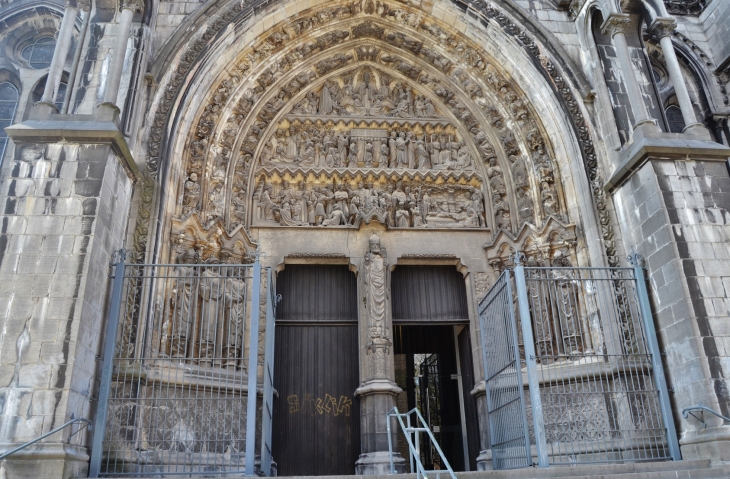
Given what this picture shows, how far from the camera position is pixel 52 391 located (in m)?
5.52

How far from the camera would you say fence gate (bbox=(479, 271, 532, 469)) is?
6.52 m

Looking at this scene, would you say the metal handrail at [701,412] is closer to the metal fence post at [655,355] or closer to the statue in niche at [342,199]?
the metal fence post at [655,355]

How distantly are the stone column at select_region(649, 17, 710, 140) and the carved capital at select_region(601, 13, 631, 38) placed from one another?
36cm

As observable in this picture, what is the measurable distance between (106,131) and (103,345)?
231 centimetres

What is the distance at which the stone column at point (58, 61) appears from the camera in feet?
22.5

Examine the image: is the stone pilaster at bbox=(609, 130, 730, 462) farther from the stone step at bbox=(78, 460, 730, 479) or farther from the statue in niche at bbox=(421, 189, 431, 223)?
the statue in niche at bbox=(421, 189, 431, 223)

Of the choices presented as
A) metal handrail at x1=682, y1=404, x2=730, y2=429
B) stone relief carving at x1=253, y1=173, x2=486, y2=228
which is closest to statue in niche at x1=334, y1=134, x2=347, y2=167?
stone relief carving at x1=253, y1=173, x2=486, y2=228

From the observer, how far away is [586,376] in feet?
24.2

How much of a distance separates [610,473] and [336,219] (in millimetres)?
4926

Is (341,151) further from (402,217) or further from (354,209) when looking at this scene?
(402,217)

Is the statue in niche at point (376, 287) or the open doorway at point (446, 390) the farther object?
the open doorway at point (446, 390)

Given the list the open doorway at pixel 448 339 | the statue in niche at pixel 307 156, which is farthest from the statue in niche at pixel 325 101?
the open doorway at pixel 448 339

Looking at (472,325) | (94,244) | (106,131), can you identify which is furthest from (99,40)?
(472,325)

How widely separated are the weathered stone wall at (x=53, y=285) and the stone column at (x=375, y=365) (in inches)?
131
